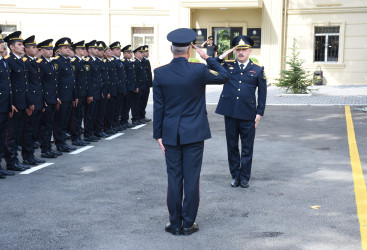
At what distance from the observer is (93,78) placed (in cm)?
1076

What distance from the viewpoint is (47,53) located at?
9.12 metres

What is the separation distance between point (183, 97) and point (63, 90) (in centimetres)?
515

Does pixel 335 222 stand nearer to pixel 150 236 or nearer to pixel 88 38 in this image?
pixel 150 236

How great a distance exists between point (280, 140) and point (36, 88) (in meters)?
4.97

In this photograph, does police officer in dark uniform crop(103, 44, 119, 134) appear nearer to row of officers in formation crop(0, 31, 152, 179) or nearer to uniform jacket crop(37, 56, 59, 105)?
row of officers in formation crop(0, 31, 152, 179)

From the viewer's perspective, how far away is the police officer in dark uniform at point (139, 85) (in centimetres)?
1321

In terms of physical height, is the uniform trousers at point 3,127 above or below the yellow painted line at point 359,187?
above

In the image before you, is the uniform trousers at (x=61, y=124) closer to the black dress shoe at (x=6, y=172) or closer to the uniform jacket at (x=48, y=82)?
the uniform jacket at (x=48, y=82)

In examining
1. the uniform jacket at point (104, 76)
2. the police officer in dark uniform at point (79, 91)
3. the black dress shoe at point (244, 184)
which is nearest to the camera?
the black dress shoe at point (244, 184)

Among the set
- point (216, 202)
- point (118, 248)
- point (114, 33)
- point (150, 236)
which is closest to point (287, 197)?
point (216, 202)

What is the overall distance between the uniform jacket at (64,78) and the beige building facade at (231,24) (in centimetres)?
1786

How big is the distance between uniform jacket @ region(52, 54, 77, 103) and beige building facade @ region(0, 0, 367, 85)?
703 inches

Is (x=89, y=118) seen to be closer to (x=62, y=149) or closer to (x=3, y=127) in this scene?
(x=62, y=149)

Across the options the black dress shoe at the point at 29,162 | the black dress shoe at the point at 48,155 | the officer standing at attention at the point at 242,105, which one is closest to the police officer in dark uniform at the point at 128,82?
the black dress shoe at the point at 48,155
